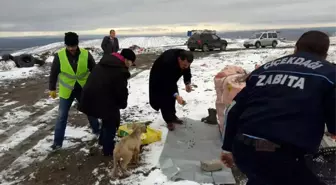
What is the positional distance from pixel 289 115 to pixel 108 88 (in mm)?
3163

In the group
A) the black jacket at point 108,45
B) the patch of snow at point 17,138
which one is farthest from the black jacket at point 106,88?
the black jacket at point 108,45

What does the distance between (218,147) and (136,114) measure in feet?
8.45

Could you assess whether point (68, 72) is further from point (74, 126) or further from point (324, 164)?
point (324, 164)

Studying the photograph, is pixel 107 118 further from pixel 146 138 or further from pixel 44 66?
pixel 44 66

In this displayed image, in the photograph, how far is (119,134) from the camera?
583 cm

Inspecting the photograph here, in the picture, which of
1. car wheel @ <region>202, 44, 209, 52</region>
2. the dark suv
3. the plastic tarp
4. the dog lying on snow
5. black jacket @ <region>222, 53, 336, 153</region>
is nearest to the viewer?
black jacket @ <region>222, 53, 336, 153</region>

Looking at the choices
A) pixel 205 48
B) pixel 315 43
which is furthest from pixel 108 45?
pixel 205 48

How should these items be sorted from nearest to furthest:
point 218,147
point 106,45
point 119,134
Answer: point 218,147, point 119,134, point 106,45

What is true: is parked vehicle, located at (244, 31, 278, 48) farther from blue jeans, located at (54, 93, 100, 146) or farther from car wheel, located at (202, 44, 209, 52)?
blue jeans, located at (54, 93, 100, 146)

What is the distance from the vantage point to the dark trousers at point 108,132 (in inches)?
194

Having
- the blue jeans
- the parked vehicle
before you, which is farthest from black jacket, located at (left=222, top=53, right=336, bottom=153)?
the parked vehicle

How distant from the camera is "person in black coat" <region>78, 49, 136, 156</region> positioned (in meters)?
4.75

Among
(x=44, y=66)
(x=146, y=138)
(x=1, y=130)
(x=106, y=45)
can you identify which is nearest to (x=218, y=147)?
(x=146, y=138)

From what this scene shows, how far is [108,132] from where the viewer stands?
4.97 metres
